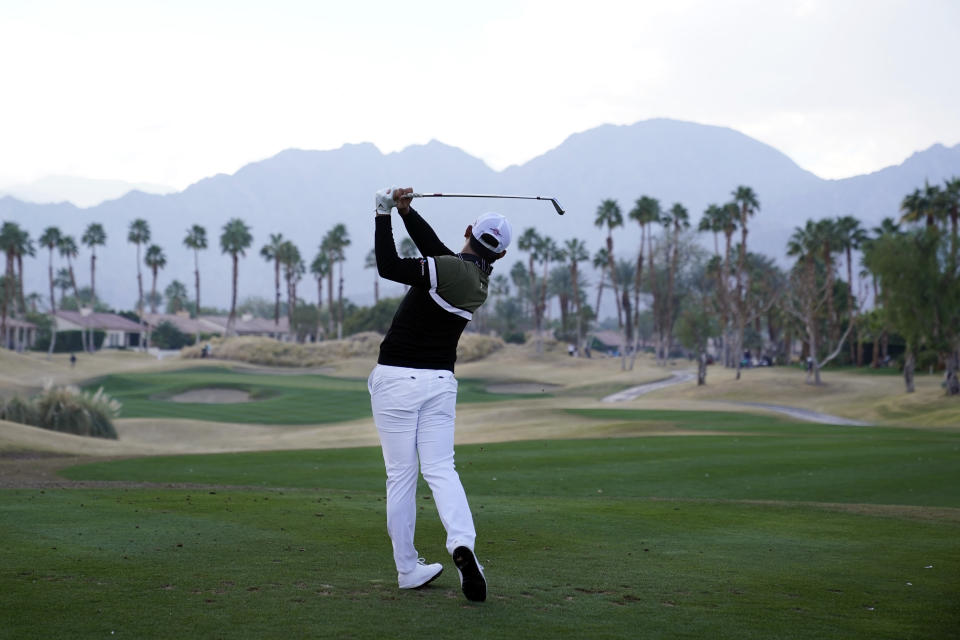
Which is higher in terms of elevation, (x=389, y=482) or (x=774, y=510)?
(x=389, y=482)

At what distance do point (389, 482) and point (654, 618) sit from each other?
215 centimetres

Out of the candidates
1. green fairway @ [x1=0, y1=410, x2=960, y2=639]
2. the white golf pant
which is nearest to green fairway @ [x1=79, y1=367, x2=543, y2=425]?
green fairway @ [x1=0, y1=410, x2=960, y2=639]

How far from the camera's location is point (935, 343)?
5297cm

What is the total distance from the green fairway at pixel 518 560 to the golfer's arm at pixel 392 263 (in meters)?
2.23

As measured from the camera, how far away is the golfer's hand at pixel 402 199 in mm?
6938

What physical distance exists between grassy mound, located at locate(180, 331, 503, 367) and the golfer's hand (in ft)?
261

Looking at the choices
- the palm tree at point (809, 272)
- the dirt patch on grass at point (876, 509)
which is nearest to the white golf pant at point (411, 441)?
the dirt patch on grass at point (876, 509)

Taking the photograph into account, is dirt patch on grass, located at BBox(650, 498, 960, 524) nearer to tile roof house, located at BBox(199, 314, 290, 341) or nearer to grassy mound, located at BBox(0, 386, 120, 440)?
grassy mound, located at BBox(0, 386, 120, 440)

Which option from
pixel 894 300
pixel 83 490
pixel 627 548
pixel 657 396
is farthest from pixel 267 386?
pixel 627 548

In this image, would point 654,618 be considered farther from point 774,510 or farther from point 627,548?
point 774,510

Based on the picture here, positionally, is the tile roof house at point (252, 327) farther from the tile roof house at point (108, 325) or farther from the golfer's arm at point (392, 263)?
the golfer's arm at point (392, 263)

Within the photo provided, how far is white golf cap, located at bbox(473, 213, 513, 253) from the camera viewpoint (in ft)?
24.2

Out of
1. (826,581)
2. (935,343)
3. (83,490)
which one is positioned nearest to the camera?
(826,581)

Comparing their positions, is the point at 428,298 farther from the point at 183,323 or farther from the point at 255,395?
the point at 183,323
